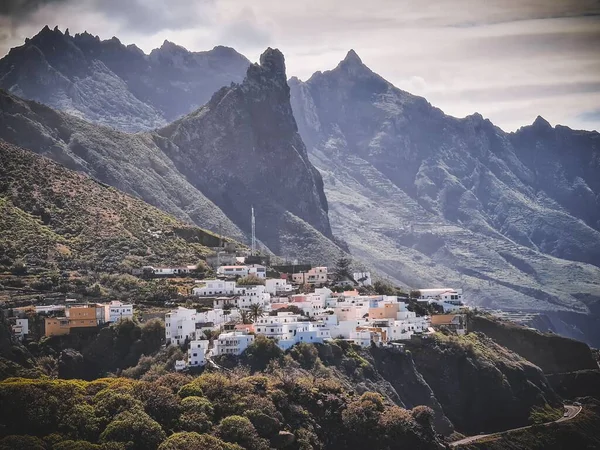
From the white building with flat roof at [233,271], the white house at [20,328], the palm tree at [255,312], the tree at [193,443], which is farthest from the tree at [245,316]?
the tree at [193,443]

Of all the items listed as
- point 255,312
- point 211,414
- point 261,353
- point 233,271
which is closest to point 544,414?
point 255,312

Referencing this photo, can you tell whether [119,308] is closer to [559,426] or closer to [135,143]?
[559,426]

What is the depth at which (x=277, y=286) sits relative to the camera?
118188mm

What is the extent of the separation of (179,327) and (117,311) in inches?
287

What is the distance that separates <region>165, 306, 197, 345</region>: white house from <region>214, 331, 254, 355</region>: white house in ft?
10.8

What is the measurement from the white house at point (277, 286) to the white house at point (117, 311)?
19.6 meters

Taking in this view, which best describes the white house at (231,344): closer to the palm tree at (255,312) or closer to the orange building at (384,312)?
the palm tree at (255,312)

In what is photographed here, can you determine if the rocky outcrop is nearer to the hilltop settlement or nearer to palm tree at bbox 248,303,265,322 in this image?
the hilltop settlement

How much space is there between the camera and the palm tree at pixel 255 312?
10199cm

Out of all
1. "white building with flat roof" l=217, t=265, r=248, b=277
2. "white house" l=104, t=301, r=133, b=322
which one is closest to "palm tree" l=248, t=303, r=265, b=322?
"white house" l=104, t=301, r=133, b=322

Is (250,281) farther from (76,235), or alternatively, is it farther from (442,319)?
(76,235)

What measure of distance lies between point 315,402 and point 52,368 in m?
21.0

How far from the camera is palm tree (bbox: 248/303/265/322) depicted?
335 feet

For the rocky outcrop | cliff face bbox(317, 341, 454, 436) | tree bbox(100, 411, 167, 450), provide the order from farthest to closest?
1. the rocky outcrop
2. cliff face bbox(317, 341, 454, 436)
3. tree bbox(100, 411, 167, 450)
